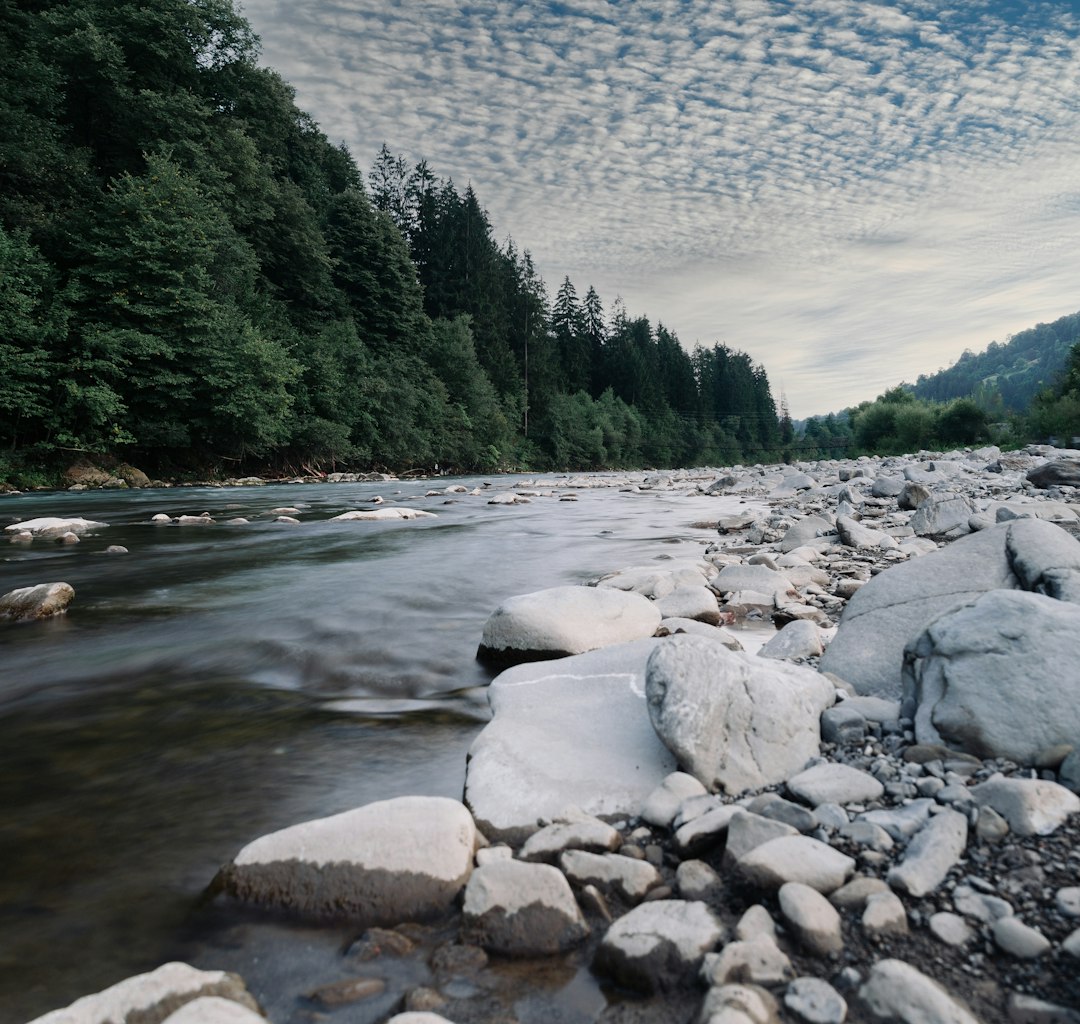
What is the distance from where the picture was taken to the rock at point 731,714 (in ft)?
6.52

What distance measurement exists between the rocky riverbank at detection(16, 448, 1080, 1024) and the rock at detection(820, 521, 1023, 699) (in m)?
0.02

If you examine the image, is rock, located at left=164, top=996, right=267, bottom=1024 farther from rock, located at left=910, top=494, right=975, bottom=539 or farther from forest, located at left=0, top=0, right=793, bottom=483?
forest, located at left=0, top=0, right=793, bottom=483

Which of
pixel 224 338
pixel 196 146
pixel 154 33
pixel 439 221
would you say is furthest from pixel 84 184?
pixel 439 221

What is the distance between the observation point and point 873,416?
168 ft

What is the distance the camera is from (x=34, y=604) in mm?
4664

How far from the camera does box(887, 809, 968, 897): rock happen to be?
1.35 metres

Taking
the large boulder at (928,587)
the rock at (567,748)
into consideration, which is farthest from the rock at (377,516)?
the large boulder at (928,587)

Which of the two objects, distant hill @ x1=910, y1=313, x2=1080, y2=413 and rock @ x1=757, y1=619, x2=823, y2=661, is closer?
rock @ x1=757, y1=619, x2=823, y2=661

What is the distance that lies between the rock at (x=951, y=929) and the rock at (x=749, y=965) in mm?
299

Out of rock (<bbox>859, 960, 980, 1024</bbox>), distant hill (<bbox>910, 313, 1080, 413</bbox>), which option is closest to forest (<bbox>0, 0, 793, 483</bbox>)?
rock (<bbox>859, 960, 980, 1024</bbox>)

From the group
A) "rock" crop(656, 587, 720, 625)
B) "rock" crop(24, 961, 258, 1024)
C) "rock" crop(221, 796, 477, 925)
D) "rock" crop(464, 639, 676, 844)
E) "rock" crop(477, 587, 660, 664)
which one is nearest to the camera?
"rock" crop(24, 961, 258, 1024)

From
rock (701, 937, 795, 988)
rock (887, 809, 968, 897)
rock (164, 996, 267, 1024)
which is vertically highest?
rock (887, 809, 968, 897)

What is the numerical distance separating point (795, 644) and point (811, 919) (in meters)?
1.97

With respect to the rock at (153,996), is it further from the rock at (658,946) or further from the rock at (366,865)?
the rock at (658,946)
